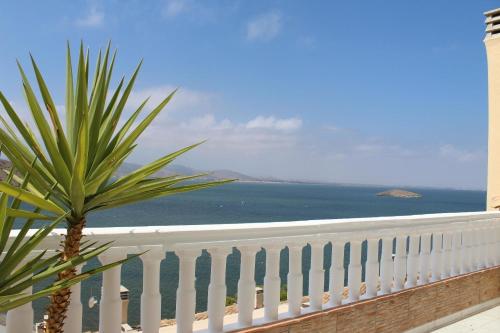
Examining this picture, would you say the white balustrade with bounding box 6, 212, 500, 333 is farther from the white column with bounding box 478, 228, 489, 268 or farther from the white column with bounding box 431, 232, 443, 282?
the white column with bounding box 478, 228, 489, 268

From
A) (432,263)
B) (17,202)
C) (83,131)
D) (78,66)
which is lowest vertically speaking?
(432,263)

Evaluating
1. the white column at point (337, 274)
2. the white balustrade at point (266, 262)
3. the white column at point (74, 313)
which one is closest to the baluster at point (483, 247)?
the white balustrade at point (266, 262)

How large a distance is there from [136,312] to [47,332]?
20.0m

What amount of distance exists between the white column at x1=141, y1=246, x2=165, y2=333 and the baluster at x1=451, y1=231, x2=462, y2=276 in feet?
12.7

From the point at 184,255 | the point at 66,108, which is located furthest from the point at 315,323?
the point at 66,108

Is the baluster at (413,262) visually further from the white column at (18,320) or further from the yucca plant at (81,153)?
the white column at (18,320)

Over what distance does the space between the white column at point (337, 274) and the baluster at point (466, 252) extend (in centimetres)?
242

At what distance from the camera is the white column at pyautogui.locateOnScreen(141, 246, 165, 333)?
2635 millimetres

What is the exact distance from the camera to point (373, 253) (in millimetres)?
4102

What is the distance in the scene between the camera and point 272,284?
3.26 meters

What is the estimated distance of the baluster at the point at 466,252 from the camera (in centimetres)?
539

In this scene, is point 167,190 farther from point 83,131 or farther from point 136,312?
point 136,312

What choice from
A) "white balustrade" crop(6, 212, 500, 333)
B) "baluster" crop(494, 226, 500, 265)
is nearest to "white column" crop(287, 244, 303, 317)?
"white balustrade" crop(6, 212, 500, 333)

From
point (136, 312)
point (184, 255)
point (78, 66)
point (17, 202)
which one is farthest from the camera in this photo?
point (136, 312)
